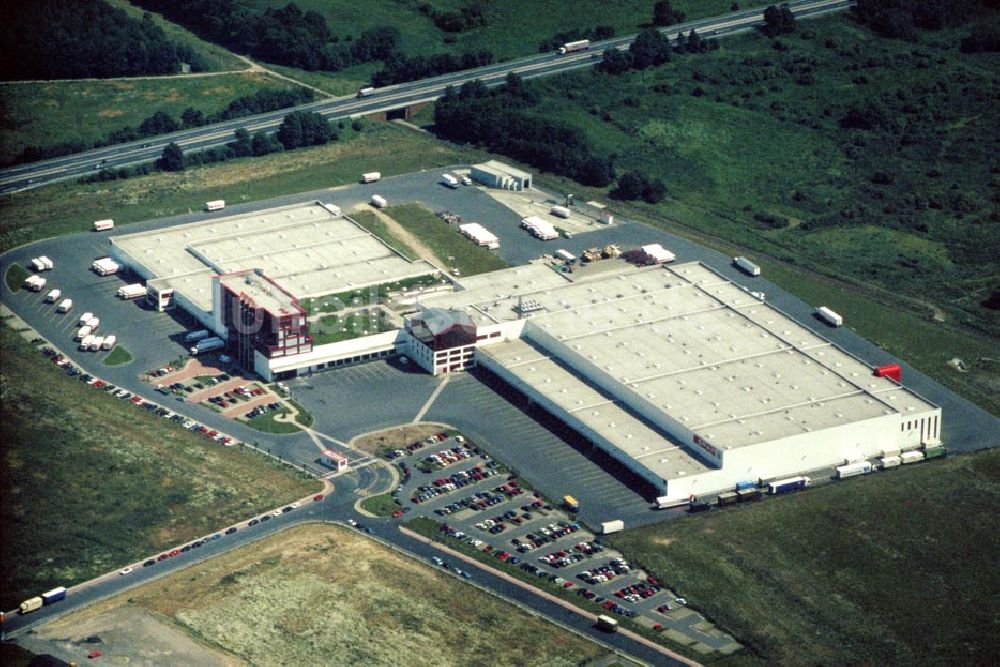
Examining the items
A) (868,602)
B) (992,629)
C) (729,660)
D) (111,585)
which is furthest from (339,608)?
(992,629)

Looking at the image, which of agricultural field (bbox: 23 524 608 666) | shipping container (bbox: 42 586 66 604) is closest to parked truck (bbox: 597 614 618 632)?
agricultural field (bbox: 23 524 608 666)

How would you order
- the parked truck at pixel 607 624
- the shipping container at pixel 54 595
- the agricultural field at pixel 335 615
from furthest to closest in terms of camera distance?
the shipping container at pixel 54 595 → the parked truck at pixel 607 624 → the agricultural field at pixel 335 615

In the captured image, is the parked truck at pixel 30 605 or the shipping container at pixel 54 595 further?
the shipping container at pixel 54 595

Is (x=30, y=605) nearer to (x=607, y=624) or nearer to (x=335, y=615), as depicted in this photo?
(x=335, y=615)

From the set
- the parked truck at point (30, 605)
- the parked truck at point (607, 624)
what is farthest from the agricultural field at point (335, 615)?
the parked truck at point (30, 605)

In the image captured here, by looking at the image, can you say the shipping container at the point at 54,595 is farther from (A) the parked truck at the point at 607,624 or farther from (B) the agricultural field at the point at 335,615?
(A) the parked truck at the point at 607,624

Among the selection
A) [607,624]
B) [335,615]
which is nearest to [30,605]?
[335,615]
